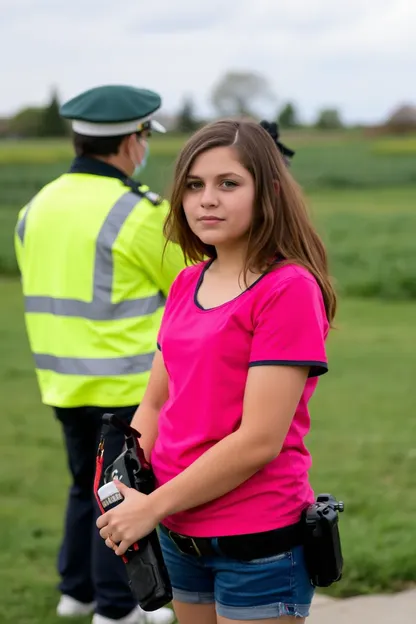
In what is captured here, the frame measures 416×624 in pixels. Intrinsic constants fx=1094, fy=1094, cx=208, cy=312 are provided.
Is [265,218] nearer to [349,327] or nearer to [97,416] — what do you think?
[97,416]

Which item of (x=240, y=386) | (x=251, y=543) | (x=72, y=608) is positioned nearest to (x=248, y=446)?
(x=240, y=386)

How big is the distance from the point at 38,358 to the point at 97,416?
34 centimetres

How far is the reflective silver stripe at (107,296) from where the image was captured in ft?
12.6

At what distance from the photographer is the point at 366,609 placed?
4191mm

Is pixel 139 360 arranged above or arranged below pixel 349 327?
above

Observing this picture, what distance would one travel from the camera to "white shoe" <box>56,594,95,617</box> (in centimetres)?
436

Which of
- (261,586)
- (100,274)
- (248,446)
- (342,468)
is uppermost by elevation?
(248,446)

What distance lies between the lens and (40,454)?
689 centimetres

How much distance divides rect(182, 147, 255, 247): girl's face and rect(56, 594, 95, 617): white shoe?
237 centimetres

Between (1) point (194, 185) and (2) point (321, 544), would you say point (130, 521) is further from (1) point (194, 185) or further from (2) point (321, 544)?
(1) point (194, 185)

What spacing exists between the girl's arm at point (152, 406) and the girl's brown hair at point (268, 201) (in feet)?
1.41

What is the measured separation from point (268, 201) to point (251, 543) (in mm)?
760

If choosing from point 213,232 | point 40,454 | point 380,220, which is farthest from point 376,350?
point 380,220

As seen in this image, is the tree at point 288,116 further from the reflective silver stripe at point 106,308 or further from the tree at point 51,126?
the reflective silver stripe at point 106,308
